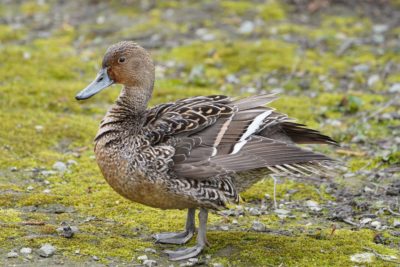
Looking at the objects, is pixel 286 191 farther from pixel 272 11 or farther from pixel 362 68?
pixel 272 11

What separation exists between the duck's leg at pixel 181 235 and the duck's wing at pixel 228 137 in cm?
66

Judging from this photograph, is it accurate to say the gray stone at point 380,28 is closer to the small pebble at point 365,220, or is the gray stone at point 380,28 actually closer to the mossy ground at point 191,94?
the mossy ground at point 191,94

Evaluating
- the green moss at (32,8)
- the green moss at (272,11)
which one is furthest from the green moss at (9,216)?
the green moss at (32,8)

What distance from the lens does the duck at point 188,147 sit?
245 inches

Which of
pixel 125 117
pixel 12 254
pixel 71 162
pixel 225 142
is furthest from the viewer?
pixel 71 162

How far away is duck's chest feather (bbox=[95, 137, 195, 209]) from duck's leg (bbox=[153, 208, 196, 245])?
0.42 m

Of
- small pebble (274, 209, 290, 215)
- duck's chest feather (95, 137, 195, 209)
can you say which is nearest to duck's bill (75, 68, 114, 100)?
duck's chest feather (95, 137, 195, 209)

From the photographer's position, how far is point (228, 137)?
6473 mm

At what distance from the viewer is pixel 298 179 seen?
8.40 meters

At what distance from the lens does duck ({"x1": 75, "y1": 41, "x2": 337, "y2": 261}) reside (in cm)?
621

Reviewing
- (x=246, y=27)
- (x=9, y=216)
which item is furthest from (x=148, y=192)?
(x=246, y=27)

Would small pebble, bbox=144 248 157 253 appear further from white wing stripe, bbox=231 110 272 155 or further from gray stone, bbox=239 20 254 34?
gray stone, bbox=239 20 254 34

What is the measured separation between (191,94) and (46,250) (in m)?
5.33

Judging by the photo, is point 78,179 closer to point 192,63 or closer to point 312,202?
point 312,202
